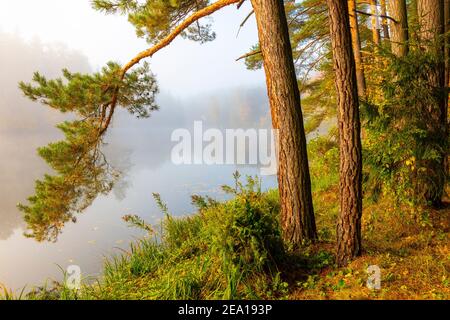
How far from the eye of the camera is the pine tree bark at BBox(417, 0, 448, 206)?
178 inches

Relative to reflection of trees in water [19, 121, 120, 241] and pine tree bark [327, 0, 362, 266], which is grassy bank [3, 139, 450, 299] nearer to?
pine tree bark [327, 0, 362, 266]

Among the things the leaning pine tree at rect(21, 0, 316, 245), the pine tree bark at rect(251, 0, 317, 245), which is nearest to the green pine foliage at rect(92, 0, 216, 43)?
the leaning pine tree at rect(21, 0, 316, 245)

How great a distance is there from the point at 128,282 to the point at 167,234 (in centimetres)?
145

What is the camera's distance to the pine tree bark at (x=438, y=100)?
4.52m

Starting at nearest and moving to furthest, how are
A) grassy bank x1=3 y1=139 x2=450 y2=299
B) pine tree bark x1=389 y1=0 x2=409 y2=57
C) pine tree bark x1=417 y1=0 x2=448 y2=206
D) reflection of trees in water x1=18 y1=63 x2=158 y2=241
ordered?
grassy bank x1=3 y1=139 x2=450 y2=299
pine tree bark x1=417 y1=0 x2=448 y2=206
pine tree bark x1=389 y1=0 x2=409 y2=57
reflection of trees in water x1=18 y1=63 x2=158 y2=241

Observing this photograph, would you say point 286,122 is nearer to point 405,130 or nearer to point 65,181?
point 405,130

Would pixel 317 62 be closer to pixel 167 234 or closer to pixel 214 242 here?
pixel 167 234

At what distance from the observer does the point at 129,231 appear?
49.5 feet

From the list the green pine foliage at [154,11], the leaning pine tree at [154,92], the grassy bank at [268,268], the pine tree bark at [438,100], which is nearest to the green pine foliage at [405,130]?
the pine tree bark at [438,100]

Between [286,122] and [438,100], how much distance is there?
2.28 m

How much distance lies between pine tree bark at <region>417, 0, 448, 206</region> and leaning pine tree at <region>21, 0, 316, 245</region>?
1844mm

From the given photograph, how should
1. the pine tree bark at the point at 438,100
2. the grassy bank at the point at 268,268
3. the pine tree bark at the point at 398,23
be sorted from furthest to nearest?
1. the pine tree bark at the point at 398,23
2. the pine tree bark at the point at 438,100
3. the grassy bank at the point at 268,268

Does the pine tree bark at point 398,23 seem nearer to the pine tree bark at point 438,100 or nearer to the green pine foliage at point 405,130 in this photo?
the pine tree bark at point 438,100
